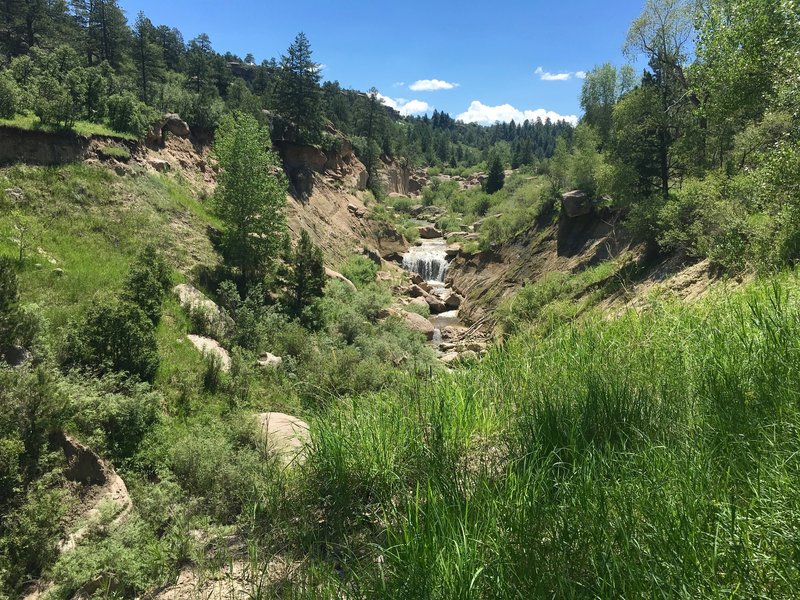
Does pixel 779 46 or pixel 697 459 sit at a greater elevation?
pixel 779 46

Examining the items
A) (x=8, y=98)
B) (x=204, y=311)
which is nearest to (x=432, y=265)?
(x=204, y=311)

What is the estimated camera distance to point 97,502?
8336mm

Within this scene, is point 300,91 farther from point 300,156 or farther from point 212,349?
point 212,349

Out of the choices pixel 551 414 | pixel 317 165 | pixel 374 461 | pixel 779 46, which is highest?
pixel 317 165

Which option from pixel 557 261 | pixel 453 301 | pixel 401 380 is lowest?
pixel 453 301

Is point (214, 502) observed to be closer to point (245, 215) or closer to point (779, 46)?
point (779, 46)

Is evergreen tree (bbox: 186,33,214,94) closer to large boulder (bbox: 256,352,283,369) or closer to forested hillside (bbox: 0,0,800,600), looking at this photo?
forested hillside (bbox: 0,0,800,600)

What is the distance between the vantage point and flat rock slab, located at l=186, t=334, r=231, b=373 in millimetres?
16281

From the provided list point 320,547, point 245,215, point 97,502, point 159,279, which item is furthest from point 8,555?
point 245,215

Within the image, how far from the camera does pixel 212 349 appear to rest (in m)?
16.7

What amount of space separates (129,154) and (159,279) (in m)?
12.6

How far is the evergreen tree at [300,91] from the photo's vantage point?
4434 cm

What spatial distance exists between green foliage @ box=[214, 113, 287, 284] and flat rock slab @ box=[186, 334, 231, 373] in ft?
25.0

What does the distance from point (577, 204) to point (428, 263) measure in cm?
1832
